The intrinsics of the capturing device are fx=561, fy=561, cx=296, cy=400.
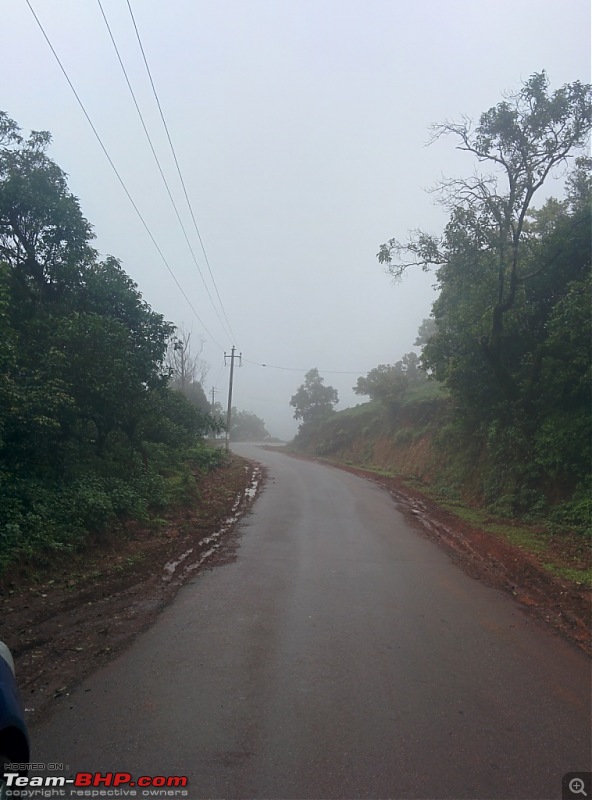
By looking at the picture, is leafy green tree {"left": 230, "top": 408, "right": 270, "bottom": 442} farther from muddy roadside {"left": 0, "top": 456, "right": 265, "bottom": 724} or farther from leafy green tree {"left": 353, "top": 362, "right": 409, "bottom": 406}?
muddy roadside {"left": 0, "top": 456, "right": 265, "bottom": 724}

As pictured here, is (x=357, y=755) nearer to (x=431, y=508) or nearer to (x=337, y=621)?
(x=337, y=621)

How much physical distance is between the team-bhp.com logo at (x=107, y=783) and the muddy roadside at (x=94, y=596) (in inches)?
33.3

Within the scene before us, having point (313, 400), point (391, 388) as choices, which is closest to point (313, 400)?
point (313, 400)

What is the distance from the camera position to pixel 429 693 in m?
4.77

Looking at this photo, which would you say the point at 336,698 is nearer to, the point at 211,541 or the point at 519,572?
the point at 519,572

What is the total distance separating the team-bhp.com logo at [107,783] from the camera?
11.0 feet

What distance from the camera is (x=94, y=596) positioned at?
7145 millimetres

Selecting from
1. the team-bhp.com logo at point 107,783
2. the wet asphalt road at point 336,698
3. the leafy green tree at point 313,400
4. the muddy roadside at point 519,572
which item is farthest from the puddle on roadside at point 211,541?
the leafy green tree at point 313,400

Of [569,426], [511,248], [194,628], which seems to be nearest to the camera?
[194,628]

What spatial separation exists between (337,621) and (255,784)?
311 cm

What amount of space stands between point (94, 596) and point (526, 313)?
14.5m

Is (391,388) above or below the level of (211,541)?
above

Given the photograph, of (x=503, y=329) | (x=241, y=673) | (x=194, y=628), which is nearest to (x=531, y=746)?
(x=241, y=673)

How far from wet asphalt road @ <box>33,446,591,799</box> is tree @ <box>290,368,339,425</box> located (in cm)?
5720
